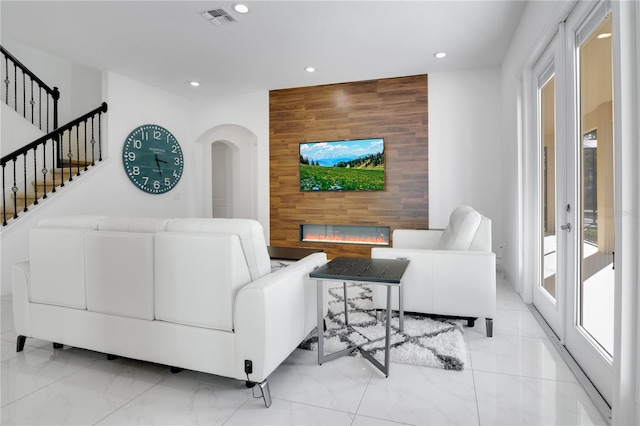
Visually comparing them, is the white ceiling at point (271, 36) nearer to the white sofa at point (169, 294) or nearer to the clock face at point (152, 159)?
the clock face at point (152, 159)

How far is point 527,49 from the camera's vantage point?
131 inches

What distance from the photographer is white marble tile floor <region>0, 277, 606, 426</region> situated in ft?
5.55

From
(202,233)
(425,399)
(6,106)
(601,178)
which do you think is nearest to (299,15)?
(202,233)

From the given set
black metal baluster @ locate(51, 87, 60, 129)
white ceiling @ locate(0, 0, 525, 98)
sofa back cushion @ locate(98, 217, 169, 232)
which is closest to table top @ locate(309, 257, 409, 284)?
sofa back cushion @ locate(98, 217, 169, 232)

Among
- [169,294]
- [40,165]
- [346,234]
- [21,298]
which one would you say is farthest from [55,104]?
[169,294]

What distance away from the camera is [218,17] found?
3.64m

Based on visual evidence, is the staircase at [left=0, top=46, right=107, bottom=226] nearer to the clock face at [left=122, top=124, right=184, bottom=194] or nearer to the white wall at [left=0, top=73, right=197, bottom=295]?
the white wall at [left=0, top=73, right=197, bottom=295]

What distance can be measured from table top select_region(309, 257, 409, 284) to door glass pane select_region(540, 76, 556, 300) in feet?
5.02

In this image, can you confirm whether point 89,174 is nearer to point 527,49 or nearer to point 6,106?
point 6,106

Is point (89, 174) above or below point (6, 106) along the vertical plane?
below

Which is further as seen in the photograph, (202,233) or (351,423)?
(202,233)

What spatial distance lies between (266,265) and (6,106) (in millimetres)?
5035

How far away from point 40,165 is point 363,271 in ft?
18.1

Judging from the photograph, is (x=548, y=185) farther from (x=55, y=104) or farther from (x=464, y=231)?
(x=55, y=104)
